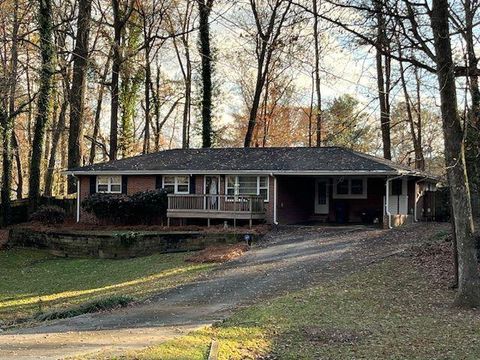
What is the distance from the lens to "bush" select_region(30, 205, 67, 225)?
93.8ft

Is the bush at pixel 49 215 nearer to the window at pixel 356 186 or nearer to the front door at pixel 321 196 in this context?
the front door at pixel 321 196

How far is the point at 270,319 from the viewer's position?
33.6ft

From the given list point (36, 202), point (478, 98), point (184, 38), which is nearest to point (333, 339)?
point (478, 98)

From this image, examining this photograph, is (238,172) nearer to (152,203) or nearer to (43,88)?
(152,203)

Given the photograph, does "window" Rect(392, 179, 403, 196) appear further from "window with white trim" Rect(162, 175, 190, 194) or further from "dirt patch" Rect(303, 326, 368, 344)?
"dirt patch" Rect(303, 326, 368, 344)

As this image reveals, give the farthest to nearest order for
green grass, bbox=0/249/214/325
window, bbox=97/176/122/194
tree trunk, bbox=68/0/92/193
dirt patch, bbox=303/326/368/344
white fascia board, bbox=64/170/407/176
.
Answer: tree trunk, bbox=68/0/92/193 < window, bbox=97/176/122/194 < white fascia board, bbox=64/170/407/176 < green grass, bbox=0/249/214/325 < dirt patch, bbox=303/326/368/344

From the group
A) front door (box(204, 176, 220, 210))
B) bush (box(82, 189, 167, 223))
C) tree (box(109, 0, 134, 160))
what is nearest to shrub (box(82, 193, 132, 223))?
bush (box(82, 189, 167, 223))

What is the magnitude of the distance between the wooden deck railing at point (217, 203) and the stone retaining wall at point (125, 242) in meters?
2.09

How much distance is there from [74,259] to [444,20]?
62.0ft

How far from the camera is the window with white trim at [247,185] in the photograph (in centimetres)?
2608

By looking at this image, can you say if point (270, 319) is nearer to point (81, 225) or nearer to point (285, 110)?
point (81, 225)

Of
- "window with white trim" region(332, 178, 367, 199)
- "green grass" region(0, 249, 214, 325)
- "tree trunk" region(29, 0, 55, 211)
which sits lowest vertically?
"green grass" region(0, 249, 214, 325)

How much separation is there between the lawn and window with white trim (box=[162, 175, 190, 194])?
48.2ft

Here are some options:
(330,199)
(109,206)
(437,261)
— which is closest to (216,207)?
(109,206)
